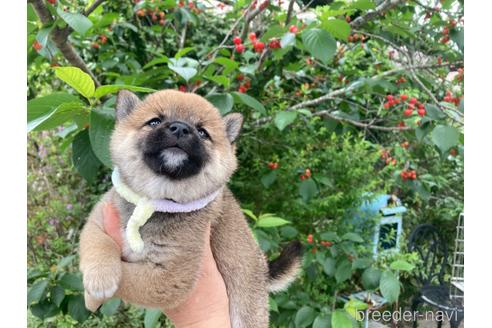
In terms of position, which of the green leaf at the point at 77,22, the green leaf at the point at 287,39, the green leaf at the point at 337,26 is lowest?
the green leaf at the point at 77,22

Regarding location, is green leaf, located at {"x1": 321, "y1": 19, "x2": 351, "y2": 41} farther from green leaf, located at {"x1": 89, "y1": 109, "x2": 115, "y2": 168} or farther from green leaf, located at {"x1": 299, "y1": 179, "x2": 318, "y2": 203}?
green leaf, located at {"x1": 89, "y1": 109, "x2": 115, "y2": 168}

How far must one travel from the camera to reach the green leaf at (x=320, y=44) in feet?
6.16

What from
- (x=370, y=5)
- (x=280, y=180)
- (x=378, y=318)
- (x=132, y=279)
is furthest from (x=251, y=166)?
(x=132, y=279)

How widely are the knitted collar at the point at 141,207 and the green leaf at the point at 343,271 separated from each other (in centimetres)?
115

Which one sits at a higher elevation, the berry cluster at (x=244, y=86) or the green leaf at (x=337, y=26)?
the green leaf at (x=337, y=26)

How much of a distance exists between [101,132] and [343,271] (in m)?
1.55

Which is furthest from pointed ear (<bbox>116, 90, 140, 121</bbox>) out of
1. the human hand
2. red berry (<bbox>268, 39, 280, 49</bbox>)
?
red berry (<bbox>268, 39, 280, 49</bbox>)

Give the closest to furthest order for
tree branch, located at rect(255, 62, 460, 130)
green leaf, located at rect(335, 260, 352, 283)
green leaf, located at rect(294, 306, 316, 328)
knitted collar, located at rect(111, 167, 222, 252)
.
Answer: knitted collar, located at rect(111, 167, 222, 252) < green leaf, located at rect(294, 306, 316, 328) < green leaf, located at rect(335, 260, 352, 283) < tree branch, located at rect(255, 62, 460, 130)

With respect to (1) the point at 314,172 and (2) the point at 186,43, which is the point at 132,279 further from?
(2) the point at 186,43

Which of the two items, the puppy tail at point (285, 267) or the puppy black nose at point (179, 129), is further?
the puppy tail at point (285, 267)

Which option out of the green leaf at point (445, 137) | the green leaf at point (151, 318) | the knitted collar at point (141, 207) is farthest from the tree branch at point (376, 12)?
the green leaf at point (151, 318)

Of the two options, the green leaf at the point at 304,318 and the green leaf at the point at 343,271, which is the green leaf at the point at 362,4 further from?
the green leaf at the point at 304,318

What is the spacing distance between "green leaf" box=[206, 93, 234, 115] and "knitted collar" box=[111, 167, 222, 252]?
454 millimetres

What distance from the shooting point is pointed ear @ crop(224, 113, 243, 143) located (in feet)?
5.37
